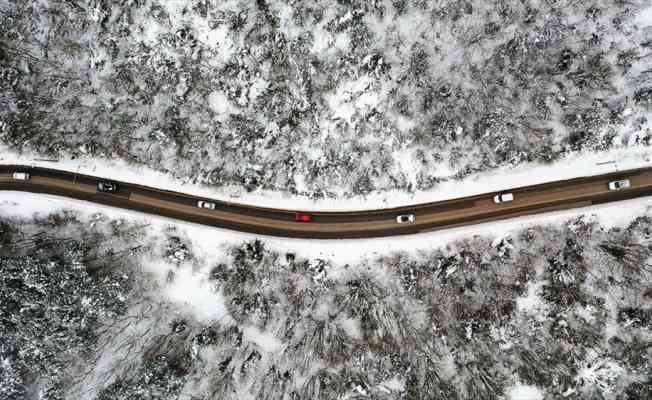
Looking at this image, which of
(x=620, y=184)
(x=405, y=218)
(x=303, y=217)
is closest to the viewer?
(x=620, y=184)

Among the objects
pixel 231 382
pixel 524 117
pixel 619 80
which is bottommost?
pixel 231 382

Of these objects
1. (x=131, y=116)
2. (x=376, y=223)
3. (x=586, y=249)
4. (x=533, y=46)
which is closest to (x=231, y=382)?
(x=376, y=223)

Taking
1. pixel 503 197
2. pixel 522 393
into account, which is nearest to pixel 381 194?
pixel 503 197

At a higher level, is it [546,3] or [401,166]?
[546,3]

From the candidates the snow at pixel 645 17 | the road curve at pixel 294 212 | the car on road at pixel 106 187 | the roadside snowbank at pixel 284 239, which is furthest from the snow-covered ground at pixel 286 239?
the snow at pixel 645 17

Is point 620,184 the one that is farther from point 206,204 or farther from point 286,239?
point 206,204

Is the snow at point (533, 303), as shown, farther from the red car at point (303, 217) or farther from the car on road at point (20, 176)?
the car on road at point (20, 176)

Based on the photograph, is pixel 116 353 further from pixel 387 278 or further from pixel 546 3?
pixel 546 3

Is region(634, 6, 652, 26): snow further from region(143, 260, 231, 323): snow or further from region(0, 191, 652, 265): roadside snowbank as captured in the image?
region(143, 260, 231, 323): snow
